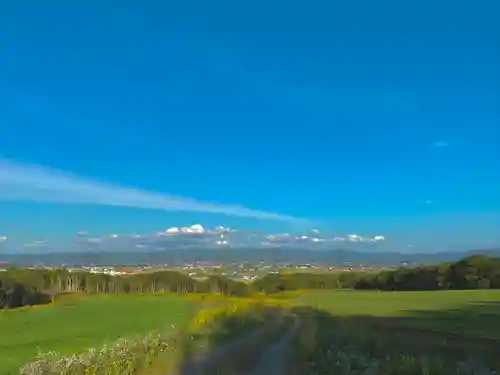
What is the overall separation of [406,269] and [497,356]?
67.0 metres

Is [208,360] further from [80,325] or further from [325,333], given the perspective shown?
[80,325]

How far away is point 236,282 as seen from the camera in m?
96.4

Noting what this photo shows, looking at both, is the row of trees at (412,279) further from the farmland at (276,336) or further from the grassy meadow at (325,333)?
the grassy meadow at (325,333)

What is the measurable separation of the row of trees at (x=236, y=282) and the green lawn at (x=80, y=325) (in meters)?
21.0

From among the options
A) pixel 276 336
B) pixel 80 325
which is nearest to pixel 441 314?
pixel 276 336

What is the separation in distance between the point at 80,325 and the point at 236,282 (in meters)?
53.0

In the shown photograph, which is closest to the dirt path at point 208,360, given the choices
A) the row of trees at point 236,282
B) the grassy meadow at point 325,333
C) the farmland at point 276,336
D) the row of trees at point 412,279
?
the farmland at point 276,336

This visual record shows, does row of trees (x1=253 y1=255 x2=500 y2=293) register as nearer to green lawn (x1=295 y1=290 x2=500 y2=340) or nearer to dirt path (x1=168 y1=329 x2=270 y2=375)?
green lawn (x1=295 y1=290 x2=500 y2=340)

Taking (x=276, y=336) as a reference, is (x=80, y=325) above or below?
below

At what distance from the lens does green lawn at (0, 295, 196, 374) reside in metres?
29.7

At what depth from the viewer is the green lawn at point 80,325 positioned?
97.5 ft

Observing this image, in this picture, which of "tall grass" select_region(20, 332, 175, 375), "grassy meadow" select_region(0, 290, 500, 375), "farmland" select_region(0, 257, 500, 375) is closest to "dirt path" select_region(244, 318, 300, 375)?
"farmland" select_region(0, 257, 500, 375)

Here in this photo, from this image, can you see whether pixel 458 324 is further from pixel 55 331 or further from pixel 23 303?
pixel 23 303

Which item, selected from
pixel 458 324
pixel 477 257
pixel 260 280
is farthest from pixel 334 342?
pixel 260 280
